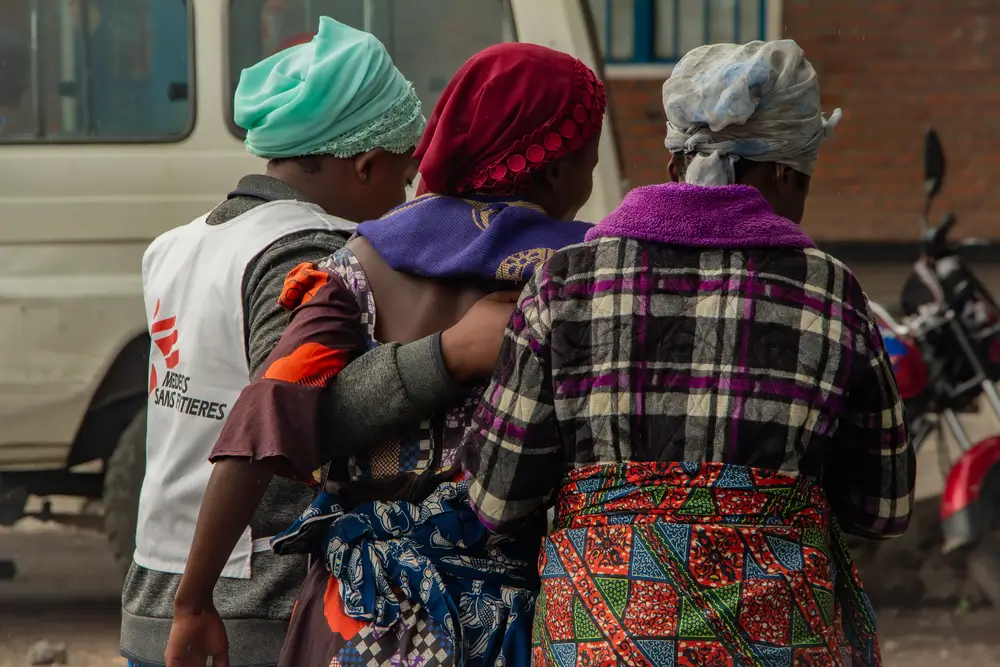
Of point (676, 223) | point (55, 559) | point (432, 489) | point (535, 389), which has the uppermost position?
point (676, 223)

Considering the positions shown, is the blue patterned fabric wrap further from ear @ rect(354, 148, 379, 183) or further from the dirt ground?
the dirt ground

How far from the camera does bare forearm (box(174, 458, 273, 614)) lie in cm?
179

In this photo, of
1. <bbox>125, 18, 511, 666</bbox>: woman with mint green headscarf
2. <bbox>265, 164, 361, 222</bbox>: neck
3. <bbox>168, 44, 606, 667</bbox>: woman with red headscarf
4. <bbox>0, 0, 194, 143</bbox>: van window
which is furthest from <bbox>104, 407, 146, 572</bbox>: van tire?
<bbox>168, 44, 606, 667</bbox>: woman with red headscarf

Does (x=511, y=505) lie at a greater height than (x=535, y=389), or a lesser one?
lesser

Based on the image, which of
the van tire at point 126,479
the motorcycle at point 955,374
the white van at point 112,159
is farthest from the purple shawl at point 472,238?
the motorcycle at point 955,374

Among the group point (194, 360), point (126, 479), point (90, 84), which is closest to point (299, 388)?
point (194, 360)

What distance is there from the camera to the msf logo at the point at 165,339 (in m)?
2.22

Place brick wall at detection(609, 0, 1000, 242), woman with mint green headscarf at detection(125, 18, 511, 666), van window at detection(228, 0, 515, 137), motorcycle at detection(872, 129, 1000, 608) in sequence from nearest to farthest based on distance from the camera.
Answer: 1. woman with mint green headscarf at detection(125, 18, 511, 666)
2. van window at detection(228, 0, 515, 137)
3. motorcycle at detection(872, 129, 1000, 608)
4. brick wall at detection(609, 0, 1000, 242)

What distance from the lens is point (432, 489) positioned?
1834 millimetres

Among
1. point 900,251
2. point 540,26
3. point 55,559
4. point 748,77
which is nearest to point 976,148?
point 900,251

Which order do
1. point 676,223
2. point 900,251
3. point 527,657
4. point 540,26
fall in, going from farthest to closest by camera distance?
point 900,251
point 540,26
point 527,657
point 676,223

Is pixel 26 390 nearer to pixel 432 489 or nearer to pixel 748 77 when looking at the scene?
pixel 432 489

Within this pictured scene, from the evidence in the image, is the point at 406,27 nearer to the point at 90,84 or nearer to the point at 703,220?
the point at 90,84

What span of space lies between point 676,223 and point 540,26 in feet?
9.68
